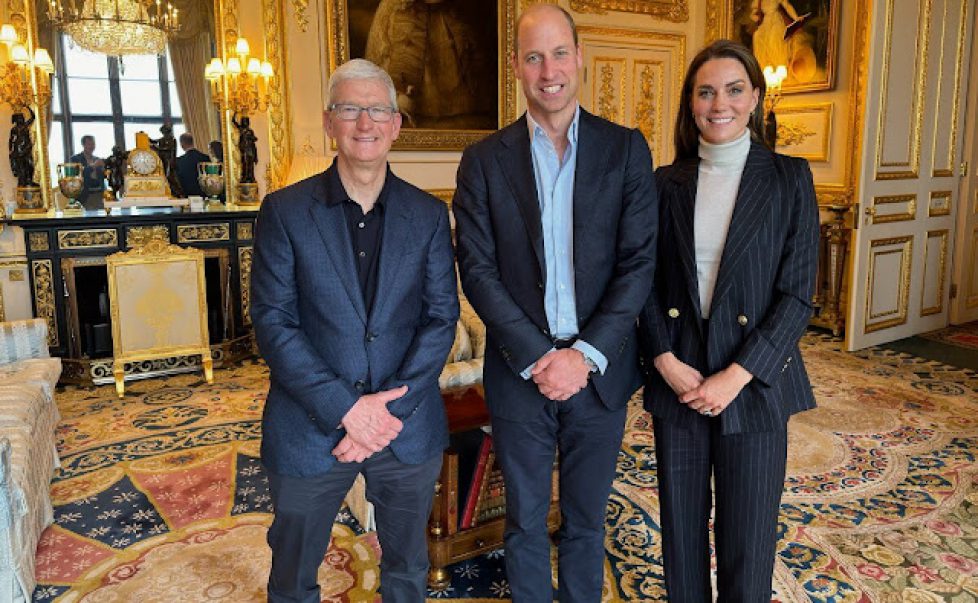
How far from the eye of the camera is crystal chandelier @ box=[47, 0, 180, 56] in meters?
4.68

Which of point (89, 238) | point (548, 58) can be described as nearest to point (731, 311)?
point (548, 58)

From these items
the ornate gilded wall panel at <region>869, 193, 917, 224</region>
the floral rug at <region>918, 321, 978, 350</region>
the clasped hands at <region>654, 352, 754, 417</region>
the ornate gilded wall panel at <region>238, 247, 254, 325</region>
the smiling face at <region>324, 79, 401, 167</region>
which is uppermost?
the smiling face at <region>324, 79, 401, 167</region>

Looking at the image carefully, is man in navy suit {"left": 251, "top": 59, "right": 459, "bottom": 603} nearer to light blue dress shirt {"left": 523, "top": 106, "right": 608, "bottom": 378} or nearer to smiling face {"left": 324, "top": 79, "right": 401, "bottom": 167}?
smiling face {"left": 324, "top": 79, "right": 401, "bottom": 167}

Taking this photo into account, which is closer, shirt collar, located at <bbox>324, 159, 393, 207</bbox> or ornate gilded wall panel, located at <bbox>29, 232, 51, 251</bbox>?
shirt collar, located at <bbox>324, 159, 393, 207</bbox>

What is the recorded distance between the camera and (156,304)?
4.50 m

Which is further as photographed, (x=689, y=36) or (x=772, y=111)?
(x=689, y=36)

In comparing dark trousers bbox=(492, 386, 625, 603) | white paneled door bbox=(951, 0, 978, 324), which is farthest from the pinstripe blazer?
white paneled door bbox=(951, 0, 978, 324)

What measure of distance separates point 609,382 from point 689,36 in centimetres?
614

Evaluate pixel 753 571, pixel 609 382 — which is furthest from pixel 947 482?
pixel 609 382

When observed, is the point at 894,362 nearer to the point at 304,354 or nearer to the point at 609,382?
the point at 609,382

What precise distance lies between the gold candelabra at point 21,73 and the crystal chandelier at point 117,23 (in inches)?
10.1

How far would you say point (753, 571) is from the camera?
1722mm

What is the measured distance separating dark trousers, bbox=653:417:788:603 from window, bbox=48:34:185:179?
4494 mm

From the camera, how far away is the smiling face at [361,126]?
5.10ft
